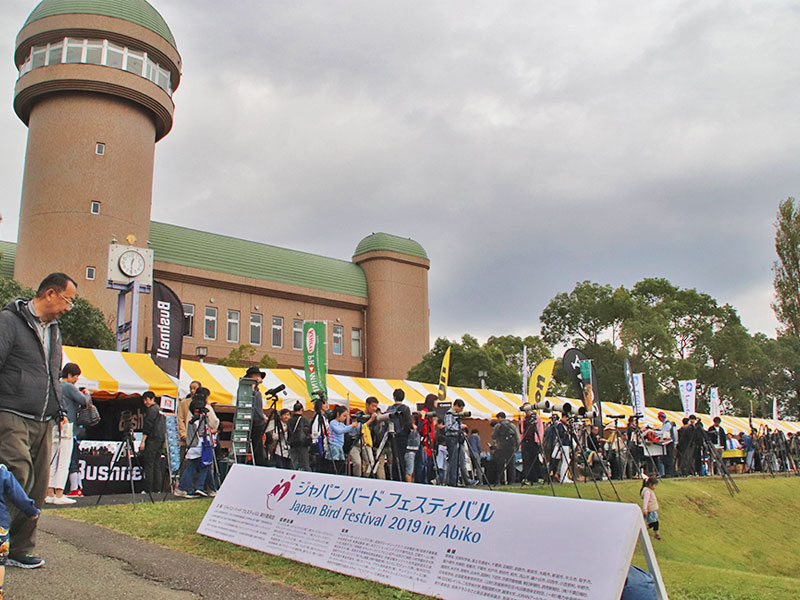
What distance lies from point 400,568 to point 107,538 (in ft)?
12.1

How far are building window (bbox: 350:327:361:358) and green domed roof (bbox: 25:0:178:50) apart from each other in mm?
24188

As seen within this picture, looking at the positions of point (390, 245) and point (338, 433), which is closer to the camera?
point (338, 433)

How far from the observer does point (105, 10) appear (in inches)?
1510

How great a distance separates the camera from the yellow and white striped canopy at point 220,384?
15.7m

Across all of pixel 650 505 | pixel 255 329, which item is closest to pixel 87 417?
pixel 650 505

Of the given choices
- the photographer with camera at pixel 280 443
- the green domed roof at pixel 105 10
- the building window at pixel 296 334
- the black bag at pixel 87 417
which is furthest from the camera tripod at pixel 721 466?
the green domed roof at pixel 105 10

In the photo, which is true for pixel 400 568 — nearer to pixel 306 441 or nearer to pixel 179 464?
pixel 306 441

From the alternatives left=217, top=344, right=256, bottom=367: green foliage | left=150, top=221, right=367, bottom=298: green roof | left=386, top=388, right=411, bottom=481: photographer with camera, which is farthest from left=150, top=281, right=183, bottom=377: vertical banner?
left=150, top=221, right=367, bottom=298: green roof

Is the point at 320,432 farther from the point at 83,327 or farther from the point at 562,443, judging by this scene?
the point at 83,327

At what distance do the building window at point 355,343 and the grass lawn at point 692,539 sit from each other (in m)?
33.0

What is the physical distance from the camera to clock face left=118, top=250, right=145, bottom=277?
2650 cm

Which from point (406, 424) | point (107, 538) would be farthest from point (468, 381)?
point (107, 538)

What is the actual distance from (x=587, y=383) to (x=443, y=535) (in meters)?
13.2

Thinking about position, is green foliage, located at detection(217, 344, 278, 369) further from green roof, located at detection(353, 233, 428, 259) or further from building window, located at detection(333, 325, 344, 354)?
green roof, located at detection(353, 233, 428, 259)
